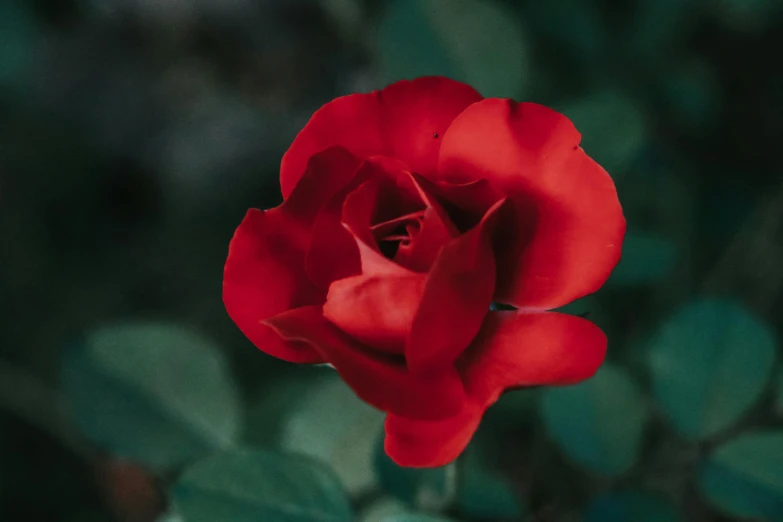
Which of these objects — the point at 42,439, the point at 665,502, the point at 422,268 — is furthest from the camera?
the point at 42,439

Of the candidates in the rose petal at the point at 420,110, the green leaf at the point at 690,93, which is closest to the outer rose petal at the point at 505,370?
the rose petal at the point at 420,110

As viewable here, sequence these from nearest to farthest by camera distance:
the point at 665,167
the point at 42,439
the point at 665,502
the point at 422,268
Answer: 1. the point at 422,268
2. the point at 665,502
3. the point at 665,167
4. the point at 42,439

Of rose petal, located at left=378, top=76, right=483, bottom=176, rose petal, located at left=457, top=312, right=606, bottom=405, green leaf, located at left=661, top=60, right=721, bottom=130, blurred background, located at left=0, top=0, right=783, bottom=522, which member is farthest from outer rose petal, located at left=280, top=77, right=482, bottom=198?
green leaf, located at left=661, top=60, right=721, bottom=130

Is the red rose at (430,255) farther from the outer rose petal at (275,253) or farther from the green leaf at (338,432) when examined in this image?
the green leaf at (338,432)

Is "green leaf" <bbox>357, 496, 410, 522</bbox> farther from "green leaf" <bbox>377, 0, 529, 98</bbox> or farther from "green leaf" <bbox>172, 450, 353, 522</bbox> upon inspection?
"green leaf" <bbox>377, 0, 529, 98</bbox>

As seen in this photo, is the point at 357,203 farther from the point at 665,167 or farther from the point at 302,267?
the point at 665,167

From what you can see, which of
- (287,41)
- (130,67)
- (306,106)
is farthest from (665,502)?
(130,67)
